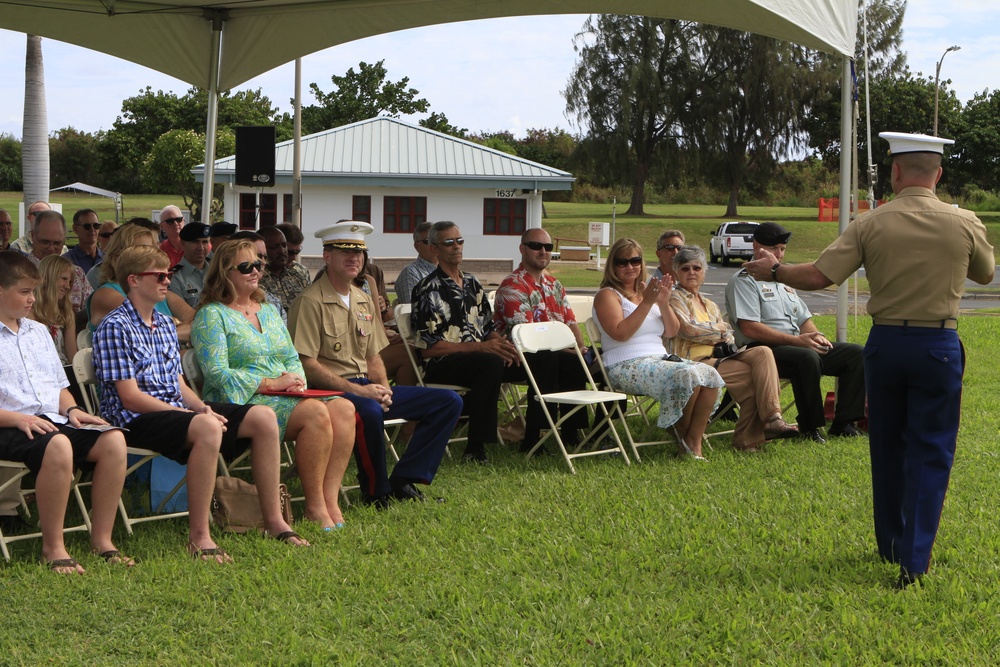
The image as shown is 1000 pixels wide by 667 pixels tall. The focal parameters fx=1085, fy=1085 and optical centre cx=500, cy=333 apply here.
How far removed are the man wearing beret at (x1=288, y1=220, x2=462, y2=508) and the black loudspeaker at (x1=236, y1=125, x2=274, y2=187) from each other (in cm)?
842

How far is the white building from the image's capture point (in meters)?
31.2

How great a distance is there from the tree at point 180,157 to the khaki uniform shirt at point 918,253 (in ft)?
127

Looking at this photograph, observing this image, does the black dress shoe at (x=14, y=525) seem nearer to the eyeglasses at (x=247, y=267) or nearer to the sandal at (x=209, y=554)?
the sandal at (x=209, y=554)

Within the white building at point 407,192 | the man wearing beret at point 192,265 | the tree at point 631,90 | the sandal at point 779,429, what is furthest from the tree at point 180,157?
the sandal at point 779,429

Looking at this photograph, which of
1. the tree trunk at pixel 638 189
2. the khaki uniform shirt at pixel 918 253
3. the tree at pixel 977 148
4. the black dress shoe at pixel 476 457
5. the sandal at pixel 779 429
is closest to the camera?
the khaki uniform shirt at pixel 918 253

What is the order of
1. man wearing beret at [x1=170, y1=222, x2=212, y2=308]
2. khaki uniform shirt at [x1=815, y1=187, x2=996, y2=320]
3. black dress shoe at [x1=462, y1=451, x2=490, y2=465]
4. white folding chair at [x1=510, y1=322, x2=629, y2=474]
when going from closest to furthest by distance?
khaki uniform shirt at [x1=815, y1=187, x2=996, y2=320], white folding chair at [x1=510, y1=322, x2=629, y2=474], black dress shoe at [x1=462, y1=451, x2=490, y2=465], man wearing beret at [x1=170, y1=222, x2=212, y2=308]

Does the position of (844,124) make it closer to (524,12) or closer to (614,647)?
(524,12)

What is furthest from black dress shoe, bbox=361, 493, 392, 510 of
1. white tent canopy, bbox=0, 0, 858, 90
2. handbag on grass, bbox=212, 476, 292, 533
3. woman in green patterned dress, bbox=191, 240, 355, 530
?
white tent canopy, bbox=0, 0, 858, 90

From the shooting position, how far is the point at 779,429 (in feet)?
22.1

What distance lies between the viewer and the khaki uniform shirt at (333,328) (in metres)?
5.80

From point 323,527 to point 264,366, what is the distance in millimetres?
861

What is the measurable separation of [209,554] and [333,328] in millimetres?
1692

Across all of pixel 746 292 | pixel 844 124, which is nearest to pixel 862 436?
pixel 746 292

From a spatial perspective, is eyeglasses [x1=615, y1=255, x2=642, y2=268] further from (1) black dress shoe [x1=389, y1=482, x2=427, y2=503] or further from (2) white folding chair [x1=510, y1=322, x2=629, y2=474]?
(1) black dress shoe [x1=389, y1=482, x2=427, y2=503]
